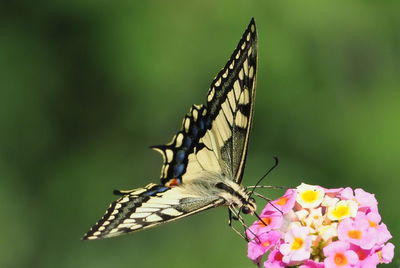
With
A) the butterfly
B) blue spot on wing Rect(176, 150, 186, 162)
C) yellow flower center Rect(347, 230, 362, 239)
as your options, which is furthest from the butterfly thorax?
yellow flower center Rect(347, 230, 362, 239)

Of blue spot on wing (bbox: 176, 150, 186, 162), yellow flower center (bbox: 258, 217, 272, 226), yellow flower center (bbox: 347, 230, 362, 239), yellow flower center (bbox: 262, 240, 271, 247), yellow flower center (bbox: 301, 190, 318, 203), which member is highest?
blue spot on wing (bbox: 176, 150, 186, 162)

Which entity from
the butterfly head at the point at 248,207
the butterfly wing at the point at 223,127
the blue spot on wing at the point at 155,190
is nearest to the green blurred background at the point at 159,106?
the butterfly wing at the point at 223,127

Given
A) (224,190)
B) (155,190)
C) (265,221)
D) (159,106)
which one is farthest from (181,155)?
(159,106)

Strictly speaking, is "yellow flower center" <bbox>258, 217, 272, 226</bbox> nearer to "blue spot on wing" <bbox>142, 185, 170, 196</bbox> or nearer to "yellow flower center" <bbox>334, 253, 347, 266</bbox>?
"yellow flower center" <bbox>334, 253, 347, 266</bbox>

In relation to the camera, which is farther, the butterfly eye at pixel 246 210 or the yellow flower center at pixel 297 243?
the butterfly eye at pixel 246 210

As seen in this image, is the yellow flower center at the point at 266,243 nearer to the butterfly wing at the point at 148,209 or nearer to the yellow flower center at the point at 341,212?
the yellow flower center at the point at 341,212

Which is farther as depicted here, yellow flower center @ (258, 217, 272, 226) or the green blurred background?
the green blurred background
